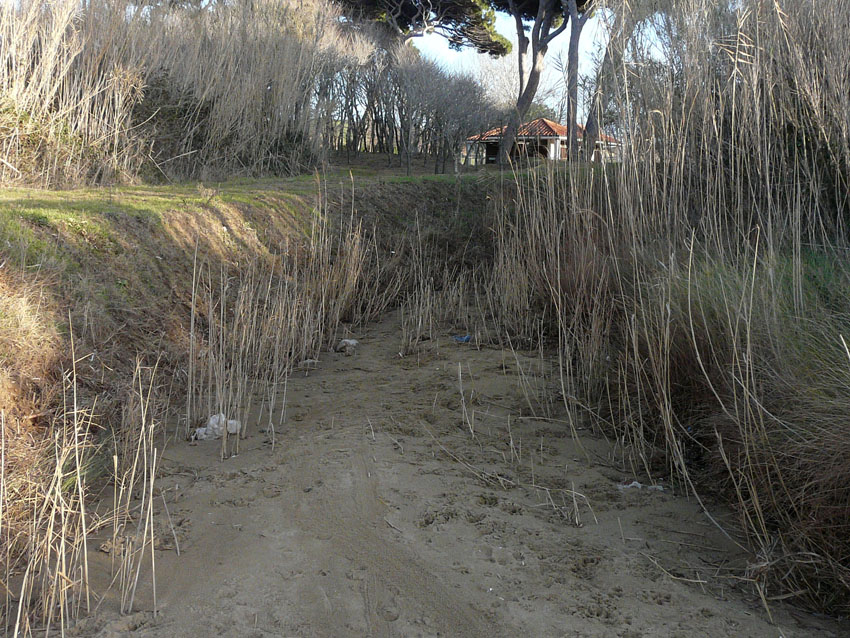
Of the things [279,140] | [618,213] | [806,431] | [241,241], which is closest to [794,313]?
[806,431]

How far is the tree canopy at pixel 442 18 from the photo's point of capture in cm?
2288

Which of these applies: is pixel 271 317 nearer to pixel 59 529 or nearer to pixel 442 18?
pixel 59 529

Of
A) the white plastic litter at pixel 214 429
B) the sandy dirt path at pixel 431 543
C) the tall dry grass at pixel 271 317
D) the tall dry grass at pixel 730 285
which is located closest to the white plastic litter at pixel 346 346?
the tall dry grass at pixel 271 317

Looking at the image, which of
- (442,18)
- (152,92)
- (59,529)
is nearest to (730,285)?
(59,529)

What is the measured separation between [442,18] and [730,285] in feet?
74.0

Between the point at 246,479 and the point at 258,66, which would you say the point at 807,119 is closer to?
the point at 246,479

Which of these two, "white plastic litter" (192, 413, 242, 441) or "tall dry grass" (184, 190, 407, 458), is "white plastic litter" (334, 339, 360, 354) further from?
"white plastic litter" (192, 413, 242, 441)

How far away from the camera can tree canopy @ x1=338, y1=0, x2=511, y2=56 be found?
22.9m

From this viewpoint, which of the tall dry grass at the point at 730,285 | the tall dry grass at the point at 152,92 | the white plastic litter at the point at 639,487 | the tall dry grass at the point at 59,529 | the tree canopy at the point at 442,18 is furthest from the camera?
the tree canopy at the point at 442,18

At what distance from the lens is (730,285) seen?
3.17 meters

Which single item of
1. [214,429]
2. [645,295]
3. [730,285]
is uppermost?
[730,285]

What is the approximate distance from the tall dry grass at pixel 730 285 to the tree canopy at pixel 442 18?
1907 cm

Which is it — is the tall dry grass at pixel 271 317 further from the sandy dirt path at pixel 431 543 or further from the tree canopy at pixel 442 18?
the tree canopy at pixel 442 18

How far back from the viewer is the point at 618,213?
476 centimetres
